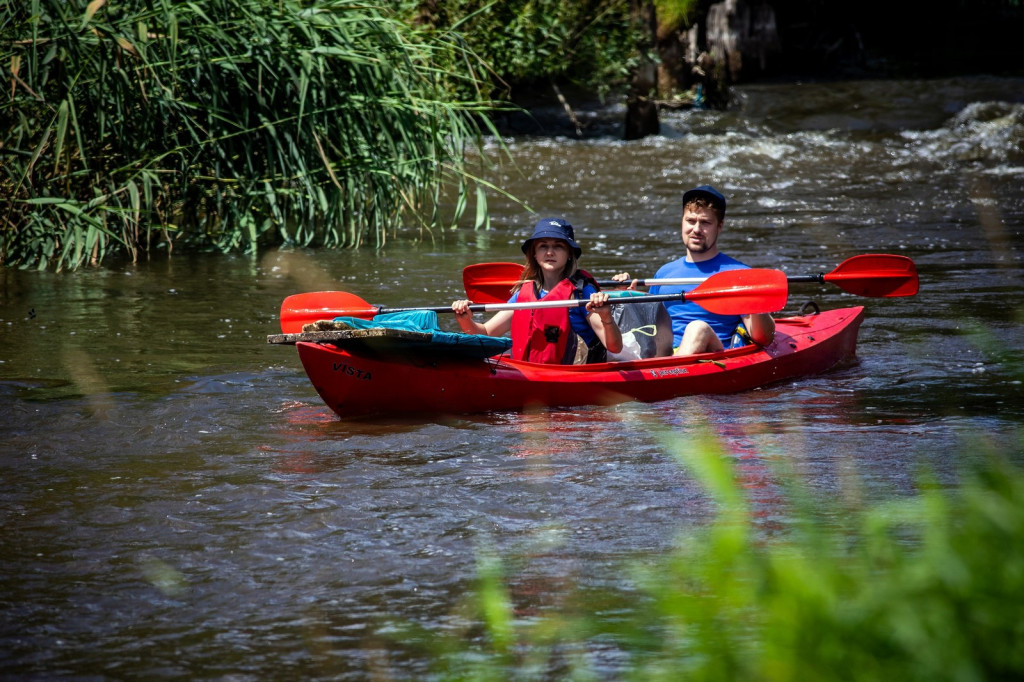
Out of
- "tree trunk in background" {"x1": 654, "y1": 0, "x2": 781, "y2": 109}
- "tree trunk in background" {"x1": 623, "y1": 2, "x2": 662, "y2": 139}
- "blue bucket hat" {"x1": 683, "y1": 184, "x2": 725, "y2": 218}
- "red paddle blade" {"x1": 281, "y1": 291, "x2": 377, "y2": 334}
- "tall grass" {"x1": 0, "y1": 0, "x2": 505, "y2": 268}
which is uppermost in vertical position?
"tree trunk in background" {"x1": 654, "y1": 0, "x2": 781, "y2": 109}

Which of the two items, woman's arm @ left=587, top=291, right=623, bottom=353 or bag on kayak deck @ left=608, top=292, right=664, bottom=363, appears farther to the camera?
bag on kayak deck @ left=608, top=292, right=664, bottom=363

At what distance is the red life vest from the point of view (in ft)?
17.7

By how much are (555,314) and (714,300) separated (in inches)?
28.8

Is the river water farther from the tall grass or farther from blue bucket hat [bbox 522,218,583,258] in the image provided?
blue bucket hat [bbox 522,218,583,258]

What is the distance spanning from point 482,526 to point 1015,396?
2.92 meters

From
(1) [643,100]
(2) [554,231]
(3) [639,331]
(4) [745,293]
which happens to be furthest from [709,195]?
(1) [643,100]

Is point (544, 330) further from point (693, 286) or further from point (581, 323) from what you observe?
point (693, 286)

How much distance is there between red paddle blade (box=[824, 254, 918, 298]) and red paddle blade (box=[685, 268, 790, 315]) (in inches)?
37.5

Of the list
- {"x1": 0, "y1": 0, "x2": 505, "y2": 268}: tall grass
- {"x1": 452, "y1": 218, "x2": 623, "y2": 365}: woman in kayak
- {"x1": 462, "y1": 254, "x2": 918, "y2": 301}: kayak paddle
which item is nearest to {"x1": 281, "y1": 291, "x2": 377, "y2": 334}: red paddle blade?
{"x1": 452, "y1": 218, "x2": 623, "y2": 365}: woman in kayak

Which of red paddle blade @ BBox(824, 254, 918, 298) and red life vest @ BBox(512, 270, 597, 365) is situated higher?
red paddle blade @ BBox(824, 254, 918, 298)

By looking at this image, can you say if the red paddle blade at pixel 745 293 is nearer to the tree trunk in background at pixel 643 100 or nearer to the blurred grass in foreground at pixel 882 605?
the blurred grass in foreground at pixel 882 605

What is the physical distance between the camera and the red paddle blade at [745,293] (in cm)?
531

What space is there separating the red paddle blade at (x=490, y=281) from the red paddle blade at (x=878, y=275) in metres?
1.70

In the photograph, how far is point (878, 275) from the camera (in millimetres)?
6207
